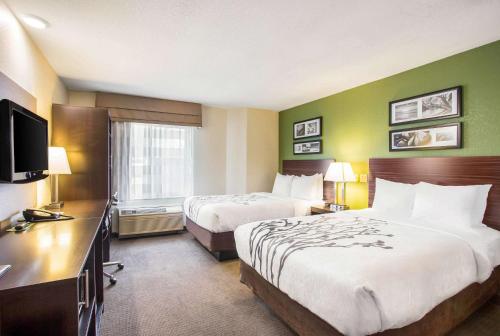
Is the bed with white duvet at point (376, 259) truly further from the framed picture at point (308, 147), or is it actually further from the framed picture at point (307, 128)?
the framed picture at point (307, 128)

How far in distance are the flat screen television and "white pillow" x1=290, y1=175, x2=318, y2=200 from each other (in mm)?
3384

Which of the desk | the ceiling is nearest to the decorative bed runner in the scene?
the desk

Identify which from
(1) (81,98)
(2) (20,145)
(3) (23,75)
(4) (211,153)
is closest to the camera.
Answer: (2) (20,145)

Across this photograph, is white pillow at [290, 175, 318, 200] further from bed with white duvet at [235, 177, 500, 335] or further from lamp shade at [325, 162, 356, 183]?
bed with white duvet at [235, 177, 500, 335]

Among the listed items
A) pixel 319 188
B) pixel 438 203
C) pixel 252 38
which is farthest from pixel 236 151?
pixel 438 203

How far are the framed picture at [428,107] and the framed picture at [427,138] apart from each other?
11cm

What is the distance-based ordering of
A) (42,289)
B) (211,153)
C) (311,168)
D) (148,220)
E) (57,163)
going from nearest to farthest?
(42,289) → (57,163) → (148,220) → (311,168) → (211,153)

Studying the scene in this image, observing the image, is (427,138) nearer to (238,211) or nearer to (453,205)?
(453,205)

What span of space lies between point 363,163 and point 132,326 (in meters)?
3.32

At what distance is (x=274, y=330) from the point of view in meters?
2.02

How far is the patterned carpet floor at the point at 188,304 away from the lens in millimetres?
2029

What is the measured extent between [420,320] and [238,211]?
228 cm

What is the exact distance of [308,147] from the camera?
15.7ft

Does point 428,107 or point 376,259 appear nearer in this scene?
point 376,259
